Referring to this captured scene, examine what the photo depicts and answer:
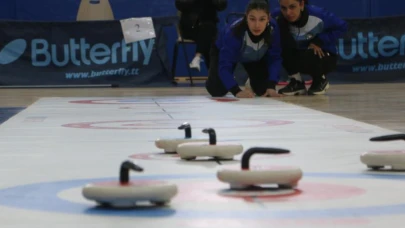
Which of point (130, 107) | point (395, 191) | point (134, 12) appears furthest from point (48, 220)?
point (134, 12)

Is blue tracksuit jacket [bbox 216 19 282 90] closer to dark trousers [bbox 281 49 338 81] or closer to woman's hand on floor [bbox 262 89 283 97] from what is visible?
woman's hand on floor [bbox 262 89 283 97]

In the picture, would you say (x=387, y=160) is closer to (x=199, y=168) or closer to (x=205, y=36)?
(x=199, y=168)

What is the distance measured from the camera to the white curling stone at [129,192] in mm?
1854

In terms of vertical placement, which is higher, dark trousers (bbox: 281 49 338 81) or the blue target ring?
the blue target ring

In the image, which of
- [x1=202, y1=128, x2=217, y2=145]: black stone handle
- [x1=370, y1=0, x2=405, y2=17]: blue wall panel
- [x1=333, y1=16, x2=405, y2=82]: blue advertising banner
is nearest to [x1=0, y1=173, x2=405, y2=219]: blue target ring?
[x1=202, y1=128, x2=217, y2=145]: black stone handle

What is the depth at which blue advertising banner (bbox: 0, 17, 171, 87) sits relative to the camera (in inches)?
444

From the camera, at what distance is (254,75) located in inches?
311

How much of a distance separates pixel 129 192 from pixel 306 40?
6.25 m

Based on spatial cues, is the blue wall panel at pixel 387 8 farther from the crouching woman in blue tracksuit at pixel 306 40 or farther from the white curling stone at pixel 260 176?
the white curling stone at pixel 260 176

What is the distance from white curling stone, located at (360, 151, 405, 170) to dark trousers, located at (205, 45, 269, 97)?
517cm

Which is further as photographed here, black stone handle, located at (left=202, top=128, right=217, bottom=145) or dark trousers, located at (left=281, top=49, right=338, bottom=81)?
dark trousers, located at (left=281, top=49, right=338, bottom=81)

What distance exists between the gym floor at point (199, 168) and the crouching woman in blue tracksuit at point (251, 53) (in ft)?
4.49

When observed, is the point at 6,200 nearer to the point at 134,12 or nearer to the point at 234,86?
the point at 234,86

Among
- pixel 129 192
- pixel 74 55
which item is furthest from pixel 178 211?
pixel 74 55
